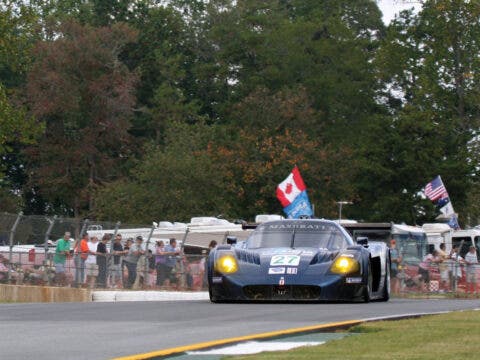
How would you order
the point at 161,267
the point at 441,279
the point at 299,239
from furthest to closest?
1. the point at 441,279
2. the point at 161,267
3. the point at 299,239

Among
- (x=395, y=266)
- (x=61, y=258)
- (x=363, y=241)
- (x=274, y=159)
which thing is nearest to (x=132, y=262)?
(x=61, y=258)

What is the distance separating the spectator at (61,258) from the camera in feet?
97.2

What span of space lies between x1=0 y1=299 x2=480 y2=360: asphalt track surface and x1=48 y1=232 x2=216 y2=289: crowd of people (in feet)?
37.9

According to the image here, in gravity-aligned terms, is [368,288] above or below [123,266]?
below

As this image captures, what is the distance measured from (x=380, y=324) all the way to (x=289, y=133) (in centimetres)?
6492

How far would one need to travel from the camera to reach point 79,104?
81688mm

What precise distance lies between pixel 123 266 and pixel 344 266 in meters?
11.8

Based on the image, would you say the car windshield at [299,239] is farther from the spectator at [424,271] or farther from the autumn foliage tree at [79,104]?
the autumn foliage tree at [79,104]

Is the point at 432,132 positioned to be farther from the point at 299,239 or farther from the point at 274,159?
the point at 299,239

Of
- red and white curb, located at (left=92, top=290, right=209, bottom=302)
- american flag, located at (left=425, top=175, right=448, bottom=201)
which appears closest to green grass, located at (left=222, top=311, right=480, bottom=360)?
red and white curb, located at (left=92, top=290, right=209, bottom=302)

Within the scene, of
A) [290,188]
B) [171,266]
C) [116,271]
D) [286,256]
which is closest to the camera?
[286,256]

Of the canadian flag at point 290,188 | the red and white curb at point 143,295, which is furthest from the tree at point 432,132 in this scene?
the red and white curb at point 143,295

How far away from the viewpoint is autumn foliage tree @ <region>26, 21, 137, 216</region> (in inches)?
3159

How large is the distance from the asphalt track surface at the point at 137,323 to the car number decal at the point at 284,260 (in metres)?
0.93
